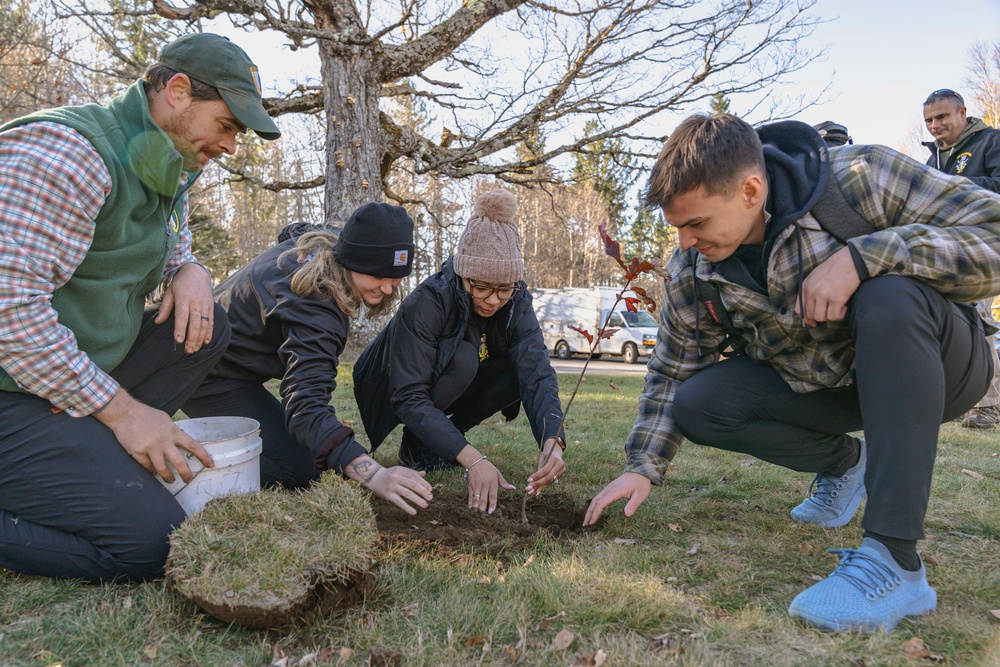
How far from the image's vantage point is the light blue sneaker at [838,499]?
2930 mm

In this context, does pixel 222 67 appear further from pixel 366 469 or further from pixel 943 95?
pixel 943 95

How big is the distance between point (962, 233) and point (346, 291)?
2359 millimetres

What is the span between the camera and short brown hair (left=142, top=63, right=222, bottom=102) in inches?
94.0

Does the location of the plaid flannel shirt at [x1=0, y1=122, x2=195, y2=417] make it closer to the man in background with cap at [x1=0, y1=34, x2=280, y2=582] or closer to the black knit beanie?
the man in background with cap at [x1=0, y1=34, x2=280, y2=582]

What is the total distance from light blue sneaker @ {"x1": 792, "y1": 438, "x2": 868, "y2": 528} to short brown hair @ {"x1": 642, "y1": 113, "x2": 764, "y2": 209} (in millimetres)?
1512

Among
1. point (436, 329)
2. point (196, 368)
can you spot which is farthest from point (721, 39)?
point (196, 368)

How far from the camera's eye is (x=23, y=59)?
39.3ft

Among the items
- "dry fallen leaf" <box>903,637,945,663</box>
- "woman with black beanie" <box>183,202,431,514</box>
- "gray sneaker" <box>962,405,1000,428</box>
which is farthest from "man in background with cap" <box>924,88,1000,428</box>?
"woman with black beanie" <box>183,202,431,514</box>

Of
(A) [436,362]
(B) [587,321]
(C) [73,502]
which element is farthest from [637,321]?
(C) [73,502]

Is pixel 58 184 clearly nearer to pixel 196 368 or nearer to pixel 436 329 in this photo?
pixel 196 368

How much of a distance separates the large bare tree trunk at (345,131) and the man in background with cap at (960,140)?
7392 millimetres

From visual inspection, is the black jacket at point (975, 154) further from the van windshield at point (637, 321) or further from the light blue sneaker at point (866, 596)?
the van windshield at point (637, 321)

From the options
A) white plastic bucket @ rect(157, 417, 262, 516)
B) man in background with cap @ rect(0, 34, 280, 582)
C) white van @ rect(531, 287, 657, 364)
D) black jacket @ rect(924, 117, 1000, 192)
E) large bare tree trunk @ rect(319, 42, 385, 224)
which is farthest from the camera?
white van @ rect(531, 287, 657, 364)

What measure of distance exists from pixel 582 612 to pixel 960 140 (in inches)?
213
